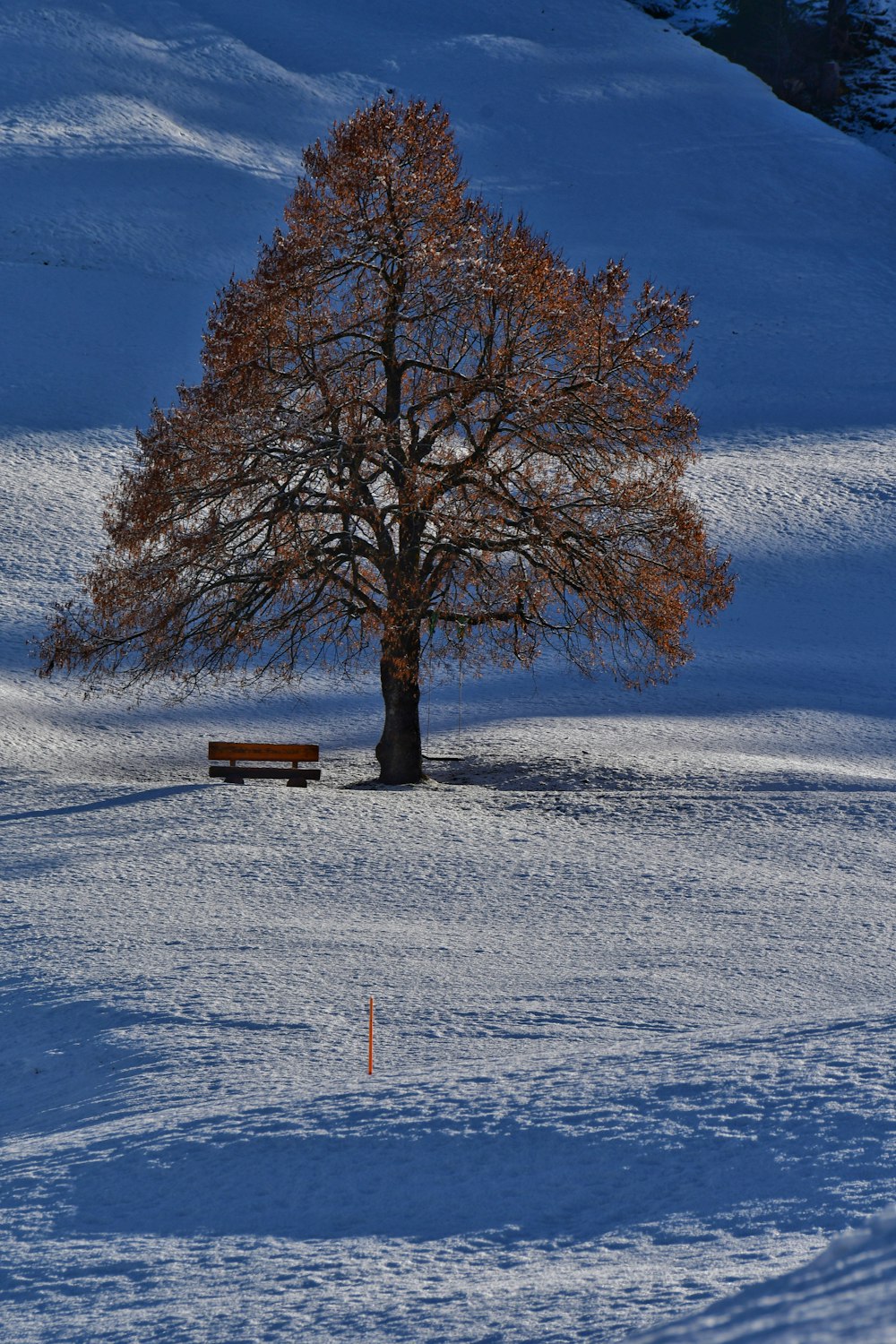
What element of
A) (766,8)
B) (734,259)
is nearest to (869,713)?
Result: (734,259)

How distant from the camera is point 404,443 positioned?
59.5 ft

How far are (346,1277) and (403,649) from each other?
1254 centimetres

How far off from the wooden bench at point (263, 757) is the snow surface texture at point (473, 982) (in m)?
0.87

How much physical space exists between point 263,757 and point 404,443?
468 centimetres

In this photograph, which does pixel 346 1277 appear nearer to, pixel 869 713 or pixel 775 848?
pixel 775 848

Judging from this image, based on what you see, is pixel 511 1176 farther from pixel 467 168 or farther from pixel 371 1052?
pixel 467 168

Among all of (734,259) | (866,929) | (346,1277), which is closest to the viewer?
(346,1277)

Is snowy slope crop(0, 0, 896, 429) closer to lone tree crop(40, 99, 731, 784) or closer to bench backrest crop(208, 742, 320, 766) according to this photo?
lone tree crop(40, 99, 731, 784)

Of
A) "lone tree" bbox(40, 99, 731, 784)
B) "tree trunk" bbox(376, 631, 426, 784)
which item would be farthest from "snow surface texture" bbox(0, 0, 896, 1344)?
"lone tree" bbox(40, 99, 731, 784)

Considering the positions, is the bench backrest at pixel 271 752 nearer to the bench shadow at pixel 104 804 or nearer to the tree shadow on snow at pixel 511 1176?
the bench shadow at pixel 104 804

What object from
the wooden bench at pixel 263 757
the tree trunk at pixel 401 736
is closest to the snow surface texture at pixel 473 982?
the wooden bench at pixel 263 757

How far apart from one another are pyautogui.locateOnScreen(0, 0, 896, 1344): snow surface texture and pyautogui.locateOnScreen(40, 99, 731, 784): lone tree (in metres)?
2.46

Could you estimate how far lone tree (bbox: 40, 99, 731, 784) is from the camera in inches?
666

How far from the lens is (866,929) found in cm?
1149
